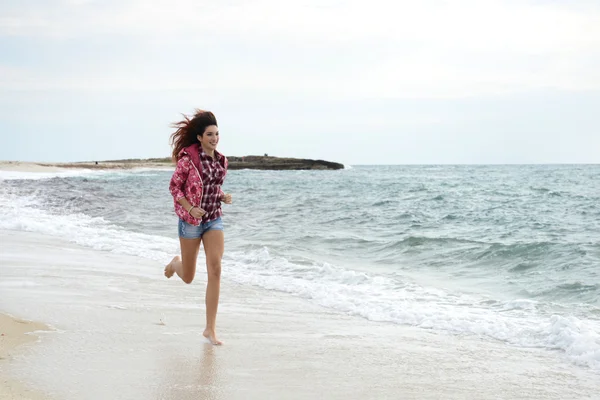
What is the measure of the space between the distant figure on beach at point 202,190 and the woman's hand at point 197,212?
66 millimetres

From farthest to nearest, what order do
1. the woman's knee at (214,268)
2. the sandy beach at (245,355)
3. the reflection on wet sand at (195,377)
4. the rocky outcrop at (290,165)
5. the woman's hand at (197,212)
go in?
the rocky outcrop at (290,165) → the woman's knee at (214,268) → the woman's hand at (197,212) → the sandy beach at (245,355) → the reflection on wet sand at (195,377)

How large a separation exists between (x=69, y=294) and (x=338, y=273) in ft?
12.6

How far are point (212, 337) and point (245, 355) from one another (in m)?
0.44

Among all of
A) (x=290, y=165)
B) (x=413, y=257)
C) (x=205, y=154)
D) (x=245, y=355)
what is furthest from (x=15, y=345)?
(x=290, y=165)

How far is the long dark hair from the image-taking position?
17.4 feet

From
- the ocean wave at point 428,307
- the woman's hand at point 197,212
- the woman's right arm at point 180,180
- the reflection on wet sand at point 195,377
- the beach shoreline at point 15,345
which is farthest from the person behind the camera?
the ocean wave at point 428,307

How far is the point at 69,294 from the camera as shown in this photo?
263 inches

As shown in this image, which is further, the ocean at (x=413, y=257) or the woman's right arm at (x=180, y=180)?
the ocean at (x=413, y=257)

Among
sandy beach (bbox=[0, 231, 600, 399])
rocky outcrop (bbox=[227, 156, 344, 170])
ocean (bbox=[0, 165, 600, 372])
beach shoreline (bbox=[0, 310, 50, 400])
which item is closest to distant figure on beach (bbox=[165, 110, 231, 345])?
sandy beach (bbox=[0, 231, 600, 399])

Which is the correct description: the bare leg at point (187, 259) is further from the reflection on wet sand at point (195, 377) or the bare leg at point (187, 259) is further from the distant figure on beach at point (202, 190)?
the reflection on wet sand at point (195, 377)

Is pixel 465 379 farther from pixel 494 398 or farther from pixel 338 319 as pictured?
pixel 338 319

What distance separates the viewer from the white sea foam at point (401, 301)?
5.82m

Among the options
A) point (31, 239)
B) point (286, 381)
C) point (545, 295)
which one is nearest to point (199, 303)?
point (286, 381)

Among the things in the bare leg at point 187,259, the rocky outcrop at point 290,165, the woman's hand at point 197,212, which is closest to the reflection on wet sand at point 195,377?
the bare leg at point 187,259
